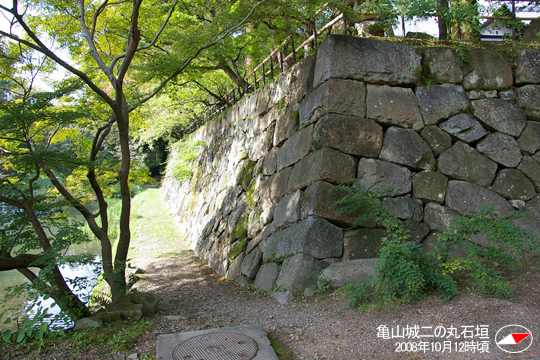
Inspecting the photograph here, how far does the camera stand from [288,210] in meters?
5.41

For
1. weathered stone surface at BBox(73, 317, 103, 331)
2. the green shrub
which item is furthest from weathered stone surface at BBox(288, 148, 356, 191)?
the green shrub

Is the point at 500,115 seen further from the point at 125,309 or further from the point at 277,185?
the point at 125,309

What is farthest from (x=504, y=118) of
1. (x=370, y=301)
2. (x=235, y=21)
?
(x=235, y=21)

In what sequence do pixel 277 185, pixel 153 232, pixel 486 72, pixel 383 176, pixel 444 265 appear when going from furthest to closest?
pixel 153 232, pixel 277 185, pixel 486 72, pixel 383 176, pixel 444 265

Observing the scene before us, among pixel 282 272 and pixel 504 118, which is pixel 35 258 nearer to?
pixel 282 272

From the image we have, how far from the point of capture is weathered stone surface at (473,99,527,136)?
5.45m

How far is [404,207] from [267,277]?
7.10ft

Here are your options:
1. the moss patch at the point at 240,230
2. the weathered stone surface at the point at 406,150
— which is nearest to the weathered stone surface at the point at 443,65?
the weathered stone surface at the point at 406,150

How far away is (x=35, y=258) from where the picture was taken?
4184 millimetres

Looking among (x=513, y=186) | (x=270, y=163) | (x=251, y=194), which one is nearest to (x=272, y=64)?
(x=270, y=163)

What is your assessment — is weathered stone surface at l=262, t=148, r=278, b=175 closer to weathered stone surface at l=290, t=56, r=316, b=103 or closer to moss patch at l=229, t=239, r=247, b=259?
weathered stone surface at l=290, t=56, r=316, b=103

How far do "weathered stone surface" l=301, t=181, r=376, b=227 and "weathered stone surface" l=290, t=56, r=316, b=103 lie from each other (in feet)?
5.69

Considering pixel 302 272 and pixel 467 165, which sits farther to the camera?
pixel 467 165

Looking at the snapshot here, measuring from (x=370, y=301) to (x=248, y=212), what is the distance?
11.8 ft
